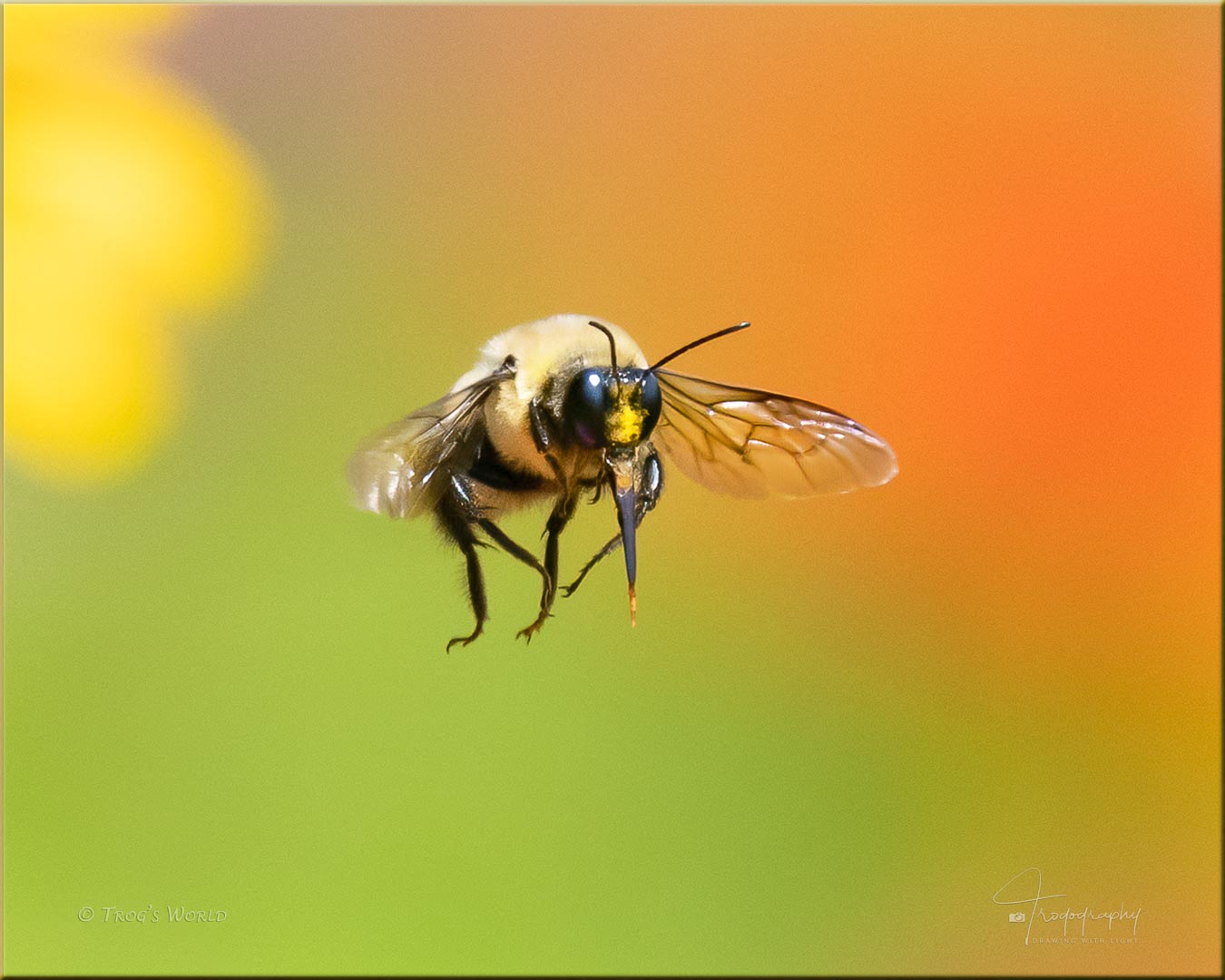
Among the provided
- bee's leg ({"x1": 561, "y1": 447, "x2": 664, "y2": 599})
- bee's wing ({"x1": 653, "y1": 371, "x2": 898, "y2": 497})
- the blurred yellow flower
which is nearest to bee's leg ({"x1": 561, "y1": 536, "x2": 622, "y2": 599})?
bee's leg ({"x1": 561, "y1": 447, "x2": 664, "y2": 599})

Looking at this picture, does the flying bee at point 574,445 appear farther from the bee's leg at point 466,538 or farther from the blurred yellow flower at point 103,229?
the blurred yellow flower at point 103,229

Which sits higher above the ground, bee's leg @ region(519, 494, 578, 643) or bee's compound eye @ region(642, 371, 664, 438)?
bee's compound eye @ region(642, 371, 664, 438)

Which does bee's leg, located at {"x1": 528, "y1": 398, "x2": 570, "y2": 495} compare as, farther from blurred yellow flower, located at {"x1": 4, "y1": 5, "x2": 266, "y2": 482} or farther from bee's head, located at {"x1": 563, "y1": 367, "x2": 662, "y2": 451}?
blurred yellow flower, located at {"x1": 4, "y1": 5, "x2": 266, "y2": 482}

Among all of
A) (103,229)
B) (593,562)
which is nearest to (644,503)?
(593,562)

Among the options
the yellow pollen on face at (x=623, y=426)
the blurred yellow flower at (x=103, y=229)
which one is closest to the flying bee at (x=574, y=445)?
the yellow pollen on face at (x=623, y=426)

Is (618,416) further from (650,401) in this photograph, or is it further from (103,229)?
(103,229)

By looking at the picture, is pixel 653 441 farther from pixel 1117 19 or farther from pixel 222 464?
pixel 1117 19
